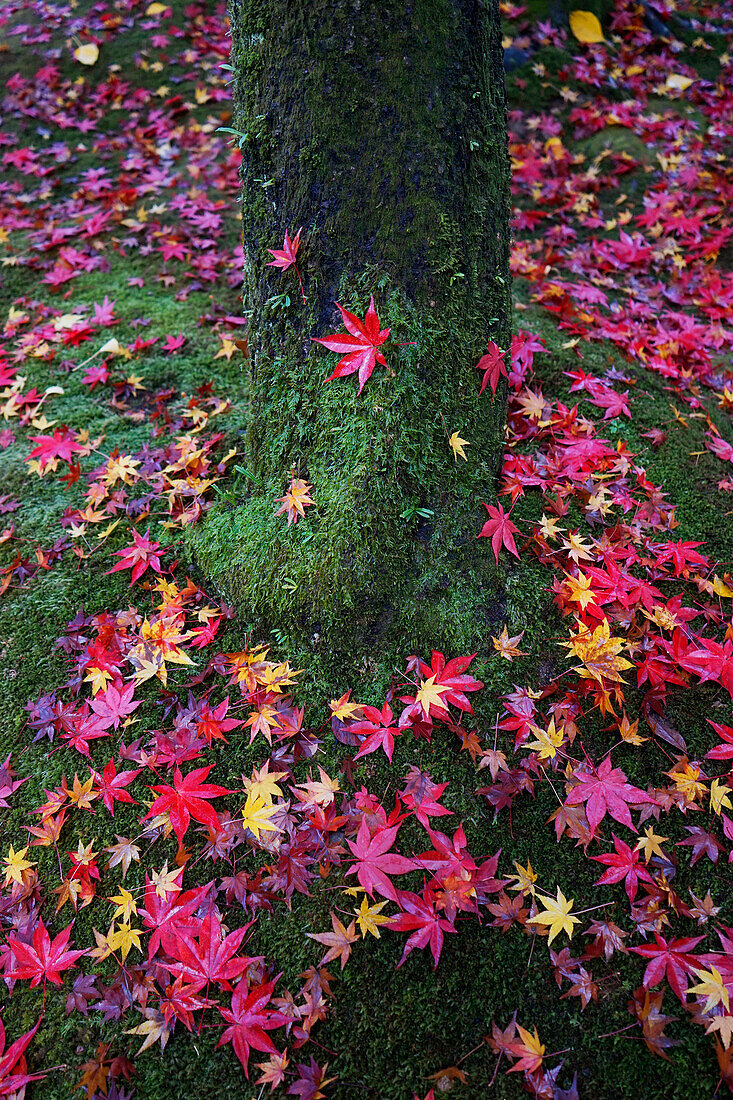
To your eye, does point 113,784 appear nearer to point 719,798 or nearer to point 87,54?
point 719,798

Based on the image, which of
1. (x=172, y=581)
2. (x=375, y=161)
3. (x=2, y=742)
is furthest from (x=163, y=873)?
(x=375, y=161)

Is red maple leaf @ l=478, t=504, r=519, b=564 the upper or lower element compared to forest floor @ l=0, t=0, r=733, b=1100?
upper

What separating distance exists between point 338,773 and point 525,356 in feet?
6.42

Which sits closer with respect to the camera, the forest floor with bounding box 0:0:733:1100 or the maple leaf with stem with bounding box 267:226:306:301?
the forest floor with bounding box 0:0:733:1100

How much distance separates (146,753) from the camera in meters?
2.00

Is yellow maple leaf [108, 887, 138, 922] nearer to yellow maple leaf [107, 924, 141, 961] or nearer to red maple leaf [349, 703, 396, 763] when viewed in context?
yellow maple leaf [107, 924, 141, 961]

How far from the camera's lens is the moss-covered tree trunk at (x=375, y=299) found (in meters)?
1.83

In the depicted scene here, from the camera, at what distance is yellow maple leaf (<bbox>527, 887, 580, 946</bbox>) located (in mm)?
1647

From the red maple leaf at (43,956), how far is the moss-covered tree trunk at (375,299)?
106 centimetres

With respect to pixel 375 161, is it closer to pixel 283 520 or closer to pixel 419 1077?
pixel 283 520

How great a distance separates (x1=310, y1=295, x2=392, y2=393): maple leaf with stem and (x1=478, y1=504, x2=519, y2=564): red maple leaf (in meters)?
0.62

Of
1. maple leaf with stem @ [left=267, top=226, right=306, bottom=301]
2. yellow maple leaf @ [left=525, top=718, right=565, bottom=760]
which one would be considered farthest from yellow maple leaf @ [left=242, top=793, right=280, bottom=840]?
maple leaf with stem @ [left=267, top=226, right=306, bottom=301]

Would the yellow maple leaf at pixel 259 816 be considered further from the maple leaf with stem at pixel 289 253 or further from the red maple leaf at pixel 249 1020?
the maple leaf with stem at pixel 289 253

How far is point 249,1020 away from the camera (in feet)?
5.12
